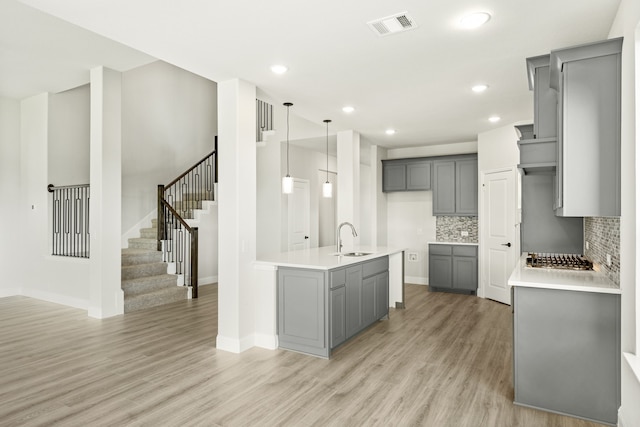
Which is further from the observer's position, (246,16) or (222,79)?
(222,79)

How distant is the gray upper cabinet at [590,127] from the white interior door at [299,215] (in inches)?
232

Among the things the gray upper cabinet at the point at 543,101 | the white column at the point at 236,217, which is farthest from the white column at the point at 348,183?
the gray upper cabinet at the point at 543,101

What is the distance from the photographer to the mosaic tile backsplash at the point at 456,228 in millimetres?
7191

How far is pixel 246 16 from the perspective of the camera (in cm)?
271

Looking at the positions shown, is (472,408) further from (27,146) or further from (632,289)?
(27,146)

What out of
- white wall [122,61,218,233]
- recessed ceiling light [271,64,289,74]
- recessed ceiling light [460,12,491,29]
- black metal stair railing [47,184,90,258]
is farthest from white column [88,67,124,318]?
recessed ceiling light [460,12,491,29]

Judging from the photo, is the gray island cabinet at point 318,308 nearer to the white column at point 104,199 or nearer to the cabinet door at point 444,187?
the white column at point 104,199

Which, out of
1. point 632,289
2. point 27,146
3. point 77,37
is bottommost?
point 632,289

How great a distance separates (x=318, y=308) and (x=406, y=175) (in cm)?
444

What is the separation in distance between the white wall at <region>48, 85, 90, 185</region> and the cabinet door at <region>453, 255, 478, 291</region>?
6.44m

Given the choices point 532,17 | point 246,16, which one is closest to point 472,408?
point 532,17

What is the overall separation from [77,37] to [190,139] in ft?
12.5

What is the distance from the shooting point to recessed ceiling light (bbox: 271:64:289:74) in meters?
3.63

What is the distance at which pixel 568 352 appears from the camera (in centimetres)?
265
